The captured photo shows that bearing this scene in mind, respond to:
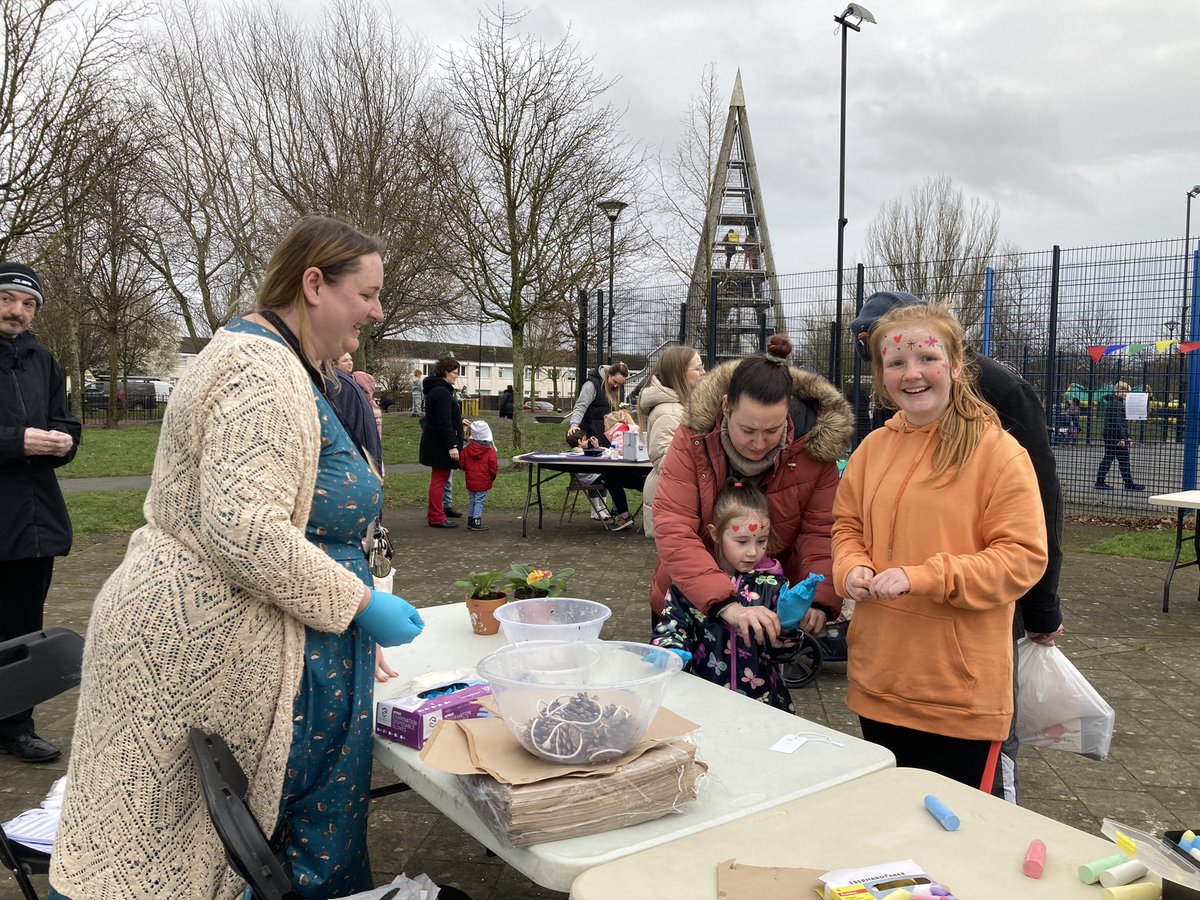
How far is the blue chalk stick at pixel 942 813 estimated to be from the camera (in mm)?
1410

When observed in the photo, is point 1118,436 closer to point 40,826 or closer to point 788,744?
point 788,744

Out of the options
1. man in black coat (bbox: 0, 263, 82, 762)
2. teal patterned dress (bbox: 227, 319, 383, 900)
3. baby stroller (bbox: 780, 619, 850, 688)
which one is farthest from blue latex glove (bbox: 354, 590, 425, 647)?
baby stroller (bbox: 780, 619, 850, 688)

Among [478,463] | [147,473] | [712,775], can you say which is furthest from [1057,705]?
[147,473]

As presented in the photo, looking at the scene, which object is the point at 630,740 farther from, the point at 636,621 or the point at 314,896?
the point at 636,621

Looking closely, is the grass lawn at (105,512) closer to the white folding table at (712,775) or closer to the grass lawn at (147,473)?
the grass lawn at (147,473)

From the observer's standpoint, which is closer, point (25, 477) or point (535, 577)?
point (535, 577)

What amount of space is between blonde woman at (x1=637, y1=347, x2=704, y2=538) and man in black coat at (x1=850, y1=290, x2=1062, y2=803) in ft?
9.89

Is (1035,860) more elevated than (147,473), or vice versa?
(1035,860)

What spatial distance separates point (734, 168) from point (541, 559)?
15829mm

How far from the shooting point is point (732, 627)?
2344mm

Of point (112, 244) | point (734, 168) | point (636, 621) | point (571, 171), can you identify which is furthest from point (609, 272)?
point (636, 621)

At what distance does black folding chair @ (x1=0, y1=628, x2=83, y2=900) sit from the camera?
1934mm

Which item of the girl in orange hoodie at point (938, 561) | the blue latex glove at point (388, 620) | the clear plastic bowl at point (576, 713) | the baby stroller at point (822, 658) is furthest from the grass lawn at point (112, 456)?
the clear plastic bowl at point (576, 713)

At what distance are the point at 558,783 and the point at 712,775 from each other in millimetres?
395
